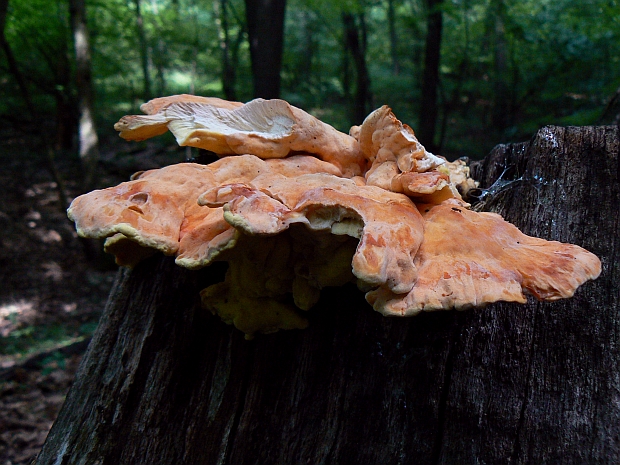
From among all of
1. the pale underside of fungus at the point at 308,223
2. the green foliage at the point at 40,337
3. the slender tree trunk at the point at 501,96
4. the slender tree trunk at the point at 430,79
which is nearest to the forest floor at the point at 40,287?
the green foliage at the point at 40,337

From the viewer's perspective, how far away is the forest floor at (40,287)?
4730 millimetres

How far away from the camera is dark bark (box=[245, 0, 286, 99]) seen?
736 centimetres

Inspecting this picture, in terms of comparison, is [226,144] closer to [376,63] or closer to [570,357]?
[570,357]

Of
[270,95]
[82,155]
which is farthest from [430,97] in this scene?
[82,155]

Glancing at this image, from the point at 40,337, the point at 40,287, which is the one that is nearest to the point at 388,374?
the point at 40,337

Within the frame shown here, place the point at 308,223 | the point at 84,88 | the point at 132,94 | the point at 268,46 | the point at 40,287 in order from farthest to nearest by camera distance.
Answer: the point at 132,94
the point at 84,88
the point at 40,287
the point at 268,46
the point at 308,223

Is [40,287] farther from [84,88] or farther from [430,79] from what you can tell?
[430,79]

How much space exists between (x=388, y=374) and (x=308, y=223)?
919 millimetres

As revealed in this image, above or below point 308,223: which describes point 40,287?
below

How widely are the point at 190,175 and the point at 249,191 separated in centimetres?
46

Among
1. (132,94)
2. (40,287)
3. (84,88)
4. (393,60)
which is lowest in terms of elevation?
(40,287)

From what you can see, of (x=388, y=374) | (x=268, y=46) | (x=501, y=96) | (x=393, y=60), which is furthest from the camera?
(x=393, y=60)

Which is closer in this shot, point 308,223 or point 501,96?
point 308,223

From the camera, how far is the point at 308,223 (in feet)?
4.42
